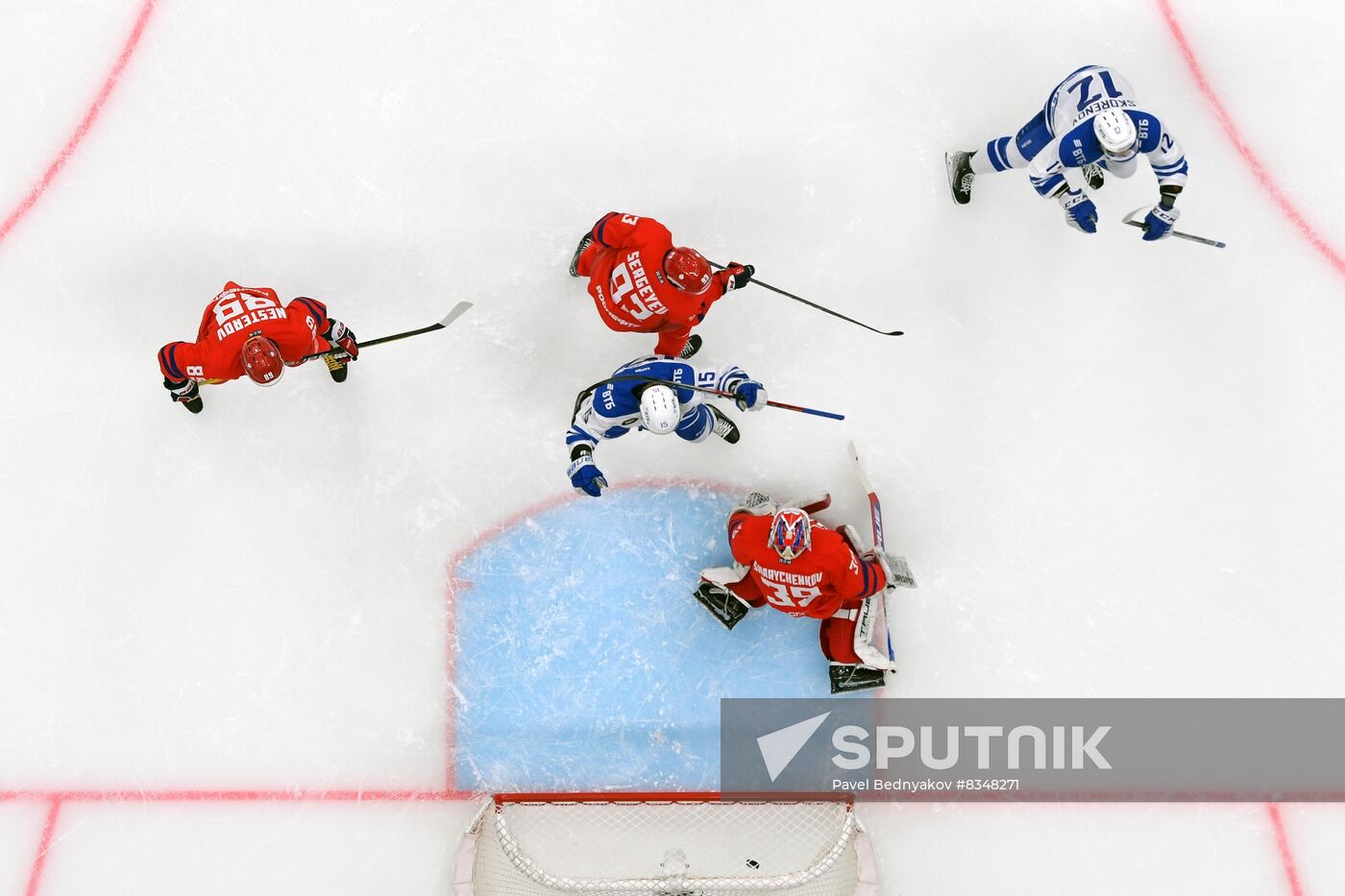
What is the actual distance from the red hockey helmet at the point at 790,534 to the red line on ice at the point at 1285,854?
9.51ft

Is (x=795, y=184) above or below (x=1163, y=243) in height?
below

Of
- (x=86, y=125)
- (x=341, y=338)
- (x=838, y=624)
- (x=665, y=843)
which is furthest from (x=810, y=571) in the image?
(x=86, y=125)

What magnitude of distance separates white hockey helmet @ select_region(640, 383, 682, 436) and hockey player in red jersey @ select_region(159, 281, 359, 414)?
1508 mm

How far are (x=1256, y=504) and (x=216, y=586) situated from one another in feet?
17.2

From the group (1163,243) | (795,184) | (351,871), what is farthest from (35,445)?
(1163,243)

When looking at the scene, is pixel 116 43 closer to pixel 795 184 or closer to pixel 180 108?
pixel 180 108

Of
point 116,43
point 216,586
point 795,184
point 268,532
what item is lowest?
point 216,586

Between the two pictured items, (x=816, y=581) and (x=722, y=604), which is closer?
(x=816, y=581)

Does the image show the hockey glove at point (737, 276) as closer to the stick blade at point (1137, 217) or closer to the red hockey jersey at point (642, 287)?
the red hockey jersey at point (642, 287)

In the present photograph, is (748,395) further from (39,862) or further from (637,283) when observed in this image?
(39,862)

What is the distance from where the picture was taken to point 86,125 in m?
4.81

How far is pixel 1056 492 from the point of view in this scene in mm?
4703

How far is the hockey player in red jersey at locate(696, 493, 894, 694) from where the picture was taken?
4.00 metres

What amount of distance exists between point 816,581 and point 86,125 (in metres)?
4.37
